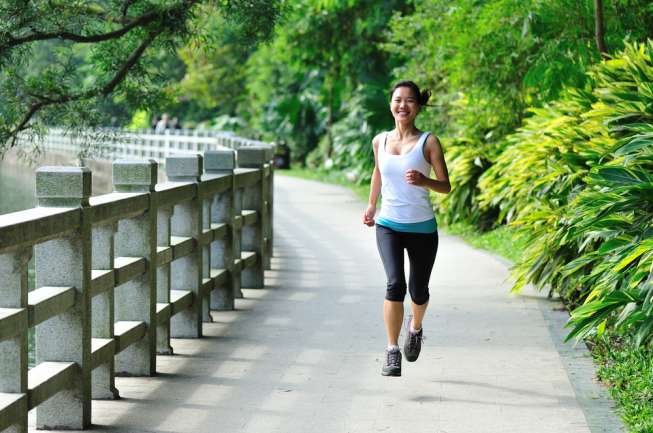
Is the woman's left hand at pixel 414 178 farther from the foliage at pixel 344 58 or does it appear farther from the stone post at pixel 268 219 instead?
the foliage at pixel 344 58

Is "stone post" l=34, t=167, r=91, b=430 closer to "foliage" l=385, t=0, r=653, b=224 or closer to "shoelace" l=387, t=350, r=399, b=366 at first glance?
"shoelace" l=387, t=350, r=399, b=366

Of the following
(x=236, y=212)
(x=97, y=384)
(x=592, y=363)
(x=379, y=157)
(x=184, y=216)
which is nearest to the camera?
(x=97, y=384)

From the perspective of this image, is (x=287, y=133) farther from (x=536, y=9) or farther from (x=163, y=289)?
(x=163, y=289)

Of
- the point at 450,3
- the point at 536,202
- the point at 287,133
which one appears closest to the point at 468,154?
the point at 450,3

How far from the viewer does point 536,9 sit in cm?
1342

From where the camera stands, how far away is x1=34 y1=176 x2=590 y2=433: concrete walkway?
21.4 ft

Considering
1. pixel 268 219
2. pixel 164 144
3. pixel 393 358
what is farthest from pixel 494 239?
pixel 164 144

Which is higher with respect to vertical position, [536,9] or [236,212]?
[536,9]

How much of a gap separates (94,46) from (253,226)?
7.98 ft

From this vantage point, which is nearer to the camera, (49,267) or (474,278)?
(49,267)

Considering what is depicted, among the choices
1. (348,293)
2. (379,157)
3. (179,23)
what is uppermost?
(179,23)

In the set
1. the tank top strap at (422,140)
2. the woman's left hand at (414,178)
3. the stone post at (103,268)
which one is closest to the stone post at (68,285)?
the stone post at (103,268)

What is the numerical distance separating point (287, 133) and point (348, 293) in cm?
3277

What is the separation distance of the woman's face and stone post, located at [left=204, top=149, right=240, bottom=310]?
3.14 m
